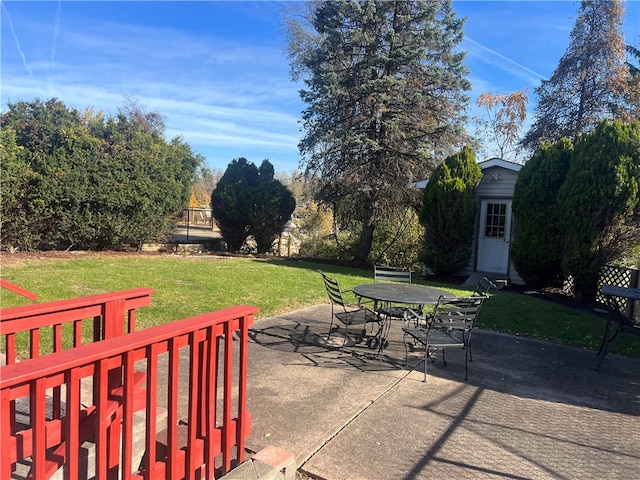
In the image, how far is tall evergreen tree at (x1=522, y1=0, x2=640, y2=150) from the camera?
1964 centimetres

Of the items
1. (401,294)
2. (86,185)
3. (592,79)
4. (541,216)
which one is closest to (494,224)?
(541,216)

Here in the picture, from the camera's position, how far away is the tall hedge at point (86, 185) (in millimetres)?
11825

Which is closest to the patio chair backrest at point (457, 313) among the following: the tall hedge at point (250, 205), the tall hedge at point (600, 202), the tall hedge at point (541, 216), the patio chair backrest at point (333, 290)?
the patio chair backrest at point (333, 290)

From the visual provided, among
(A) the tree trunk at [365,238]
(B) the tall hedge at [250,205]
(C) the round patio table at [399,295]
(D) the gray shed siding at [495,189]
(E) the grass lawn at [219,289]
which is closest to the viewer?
(C) the round patio table at [399,295]

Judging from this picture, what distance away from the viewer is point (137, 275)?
9.63 metres

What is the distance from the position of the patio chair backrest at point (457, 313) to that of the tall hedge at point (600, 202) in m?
6.06

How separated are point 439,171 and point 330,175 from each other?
4113 millimetres

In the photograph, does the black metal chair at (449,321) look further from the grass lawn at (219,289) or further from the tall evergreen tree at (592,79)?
the tall evergreen tree at (592,79)

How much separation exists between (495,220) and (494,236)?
0.47 meters

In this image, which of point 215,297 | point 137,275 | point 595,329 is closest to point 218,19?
point 215,297

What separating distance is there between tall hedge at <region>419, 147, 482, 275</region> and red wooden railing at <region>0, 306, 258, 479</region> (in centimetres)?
1034

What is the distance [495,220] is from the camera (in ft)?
41.3

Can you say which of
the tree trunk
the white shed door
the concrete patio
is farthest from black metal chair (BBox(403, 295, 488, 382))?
the tree trunk

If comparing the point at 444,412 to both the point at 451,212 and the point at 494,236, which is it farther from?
the point at 494,236
